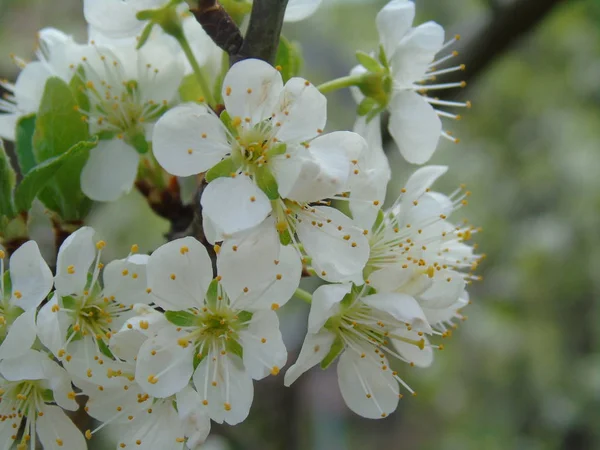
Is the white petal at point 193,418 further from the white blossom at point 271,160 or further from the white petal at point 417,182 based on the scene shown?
the white petal at point 417,182

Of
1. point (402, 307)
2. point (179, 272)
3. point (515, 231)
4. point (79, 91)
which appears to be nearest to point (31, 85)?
point (79, 91)

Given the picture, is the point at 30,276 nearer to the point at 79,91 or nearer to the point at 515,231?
the point at 79,91

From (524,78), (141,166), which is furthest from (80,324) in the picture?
(524,78)

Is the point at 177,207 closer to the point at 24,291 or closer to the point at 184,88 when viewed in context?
the point at 184,88

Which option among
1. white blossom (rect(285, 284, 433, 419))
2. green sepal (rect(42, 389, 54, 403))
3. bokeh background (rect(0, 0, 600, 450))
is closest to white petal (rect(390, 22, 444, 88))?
white blossom (rect(285, 284, 433, 419))

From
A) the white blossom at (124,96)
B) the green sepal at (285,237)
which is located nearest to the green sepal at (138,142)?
the white blossom at (124,96)

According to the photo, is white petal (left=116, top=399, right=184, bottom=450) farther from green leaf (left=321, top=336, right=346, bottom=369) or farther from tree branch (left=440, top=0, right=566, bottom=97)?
tree branch (left=440, top=0, right=566, bottom=97)
